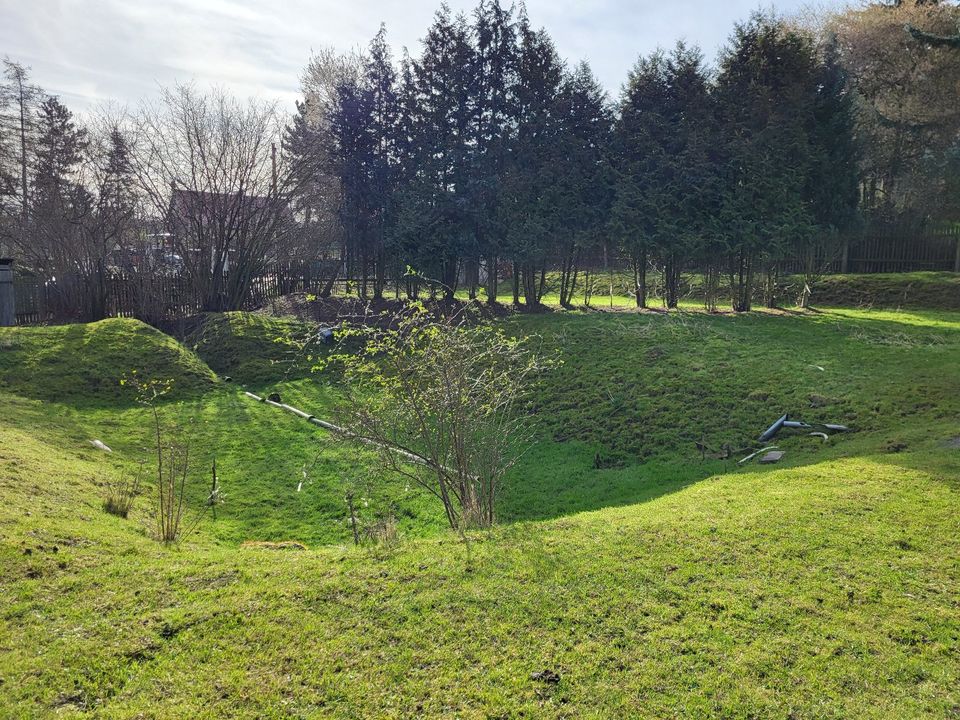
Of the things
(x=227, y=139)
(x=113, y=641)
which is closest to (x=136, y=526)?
(x=113, y=641)

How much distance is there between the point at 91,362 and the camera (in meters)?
11.8

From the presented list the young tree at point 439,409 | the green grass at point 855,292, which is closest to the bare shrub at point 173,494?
the young tree at point 439,409

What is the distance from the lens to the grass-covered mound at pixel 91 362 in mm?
10795

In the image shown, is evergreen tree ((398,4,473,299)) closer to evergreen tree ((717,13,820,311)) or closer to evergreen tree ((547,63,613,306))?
evergreen tree ((547,63,613,306))

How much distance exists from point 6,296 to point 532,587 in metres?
15.3

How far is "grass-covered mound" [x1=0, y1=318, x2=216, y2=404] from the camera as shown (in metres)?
10.8

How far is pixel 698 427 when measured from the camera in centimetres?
897

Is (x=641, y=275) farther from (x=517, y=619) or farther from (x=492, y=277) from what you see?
(x=517, y=619)

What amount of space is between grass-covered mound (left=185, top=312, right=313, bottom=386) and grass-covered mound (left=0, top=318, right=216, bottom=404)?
0.72 meters

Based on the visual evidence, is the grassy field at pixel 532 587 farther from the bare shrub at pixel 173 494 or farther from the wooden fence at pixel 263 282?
the wooden fence at pixel 263 282

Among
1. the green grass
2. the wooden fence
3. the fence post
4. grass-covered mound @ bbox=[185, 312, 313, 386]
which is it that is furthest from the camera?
the green grass

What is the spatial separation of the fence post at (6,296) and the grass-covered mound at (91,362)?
211 cm

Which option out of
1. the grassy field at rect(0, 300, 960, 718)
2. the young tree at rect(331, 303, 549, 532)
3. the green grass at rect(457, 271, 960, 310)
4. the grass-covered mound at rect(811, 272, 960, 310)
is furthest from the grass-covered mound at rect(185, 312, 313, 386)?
the grass-covered mound at rect(811, 272, 960, 310)

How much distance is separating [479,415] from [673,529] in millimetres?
2158
